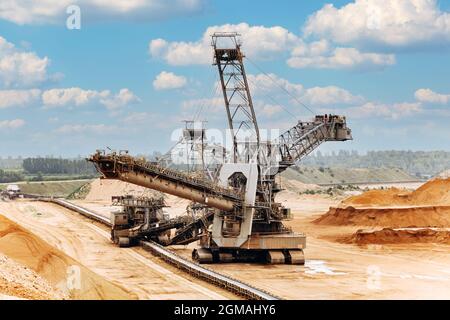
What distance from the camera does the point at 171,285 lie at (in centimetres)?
4831

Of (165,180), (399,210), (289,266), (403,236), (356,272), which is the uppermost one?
(165,180)

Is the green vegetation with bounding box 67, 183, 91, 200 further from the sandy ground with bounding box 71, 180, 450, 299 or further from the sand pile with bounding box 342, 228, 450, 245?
the sand pile with bounding box 342, 228, 450, 245

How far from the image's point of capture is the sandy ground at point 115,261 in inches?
1807

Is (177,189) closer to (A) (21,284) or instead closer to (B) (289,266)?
(B) (289,266)

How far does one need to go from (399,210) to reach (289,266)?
35.6 metres

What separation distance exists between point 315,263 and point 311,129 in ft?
Result: 37.9

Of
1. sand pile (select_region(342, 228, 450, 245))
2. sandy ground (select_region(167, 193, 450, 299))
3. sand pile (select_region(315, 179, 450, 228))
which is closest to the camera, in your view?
sandy ground (select_region(167, 193, 450, 299))

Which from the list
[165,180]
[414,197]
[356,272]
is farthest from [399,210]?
[165,180]

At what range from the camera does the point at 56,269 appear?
4694 centimetres

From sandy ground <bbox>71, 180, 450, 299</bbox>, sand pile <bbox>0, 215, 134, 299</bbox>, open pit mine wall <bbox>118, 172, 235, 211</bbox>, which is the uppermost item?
open pit mine wall <bbox>118, 172, 235, 211</bbox>

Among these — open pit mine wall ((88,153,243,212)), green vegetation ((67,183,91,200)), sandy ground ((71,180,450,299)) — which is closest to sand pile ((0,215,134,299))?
open pit mine wall ((88,153,243,212))

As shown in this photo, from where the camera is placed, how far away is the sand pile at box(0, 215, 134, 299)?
4194cm

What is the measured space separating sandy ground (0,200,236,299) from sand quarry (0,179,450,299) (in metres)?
0.07

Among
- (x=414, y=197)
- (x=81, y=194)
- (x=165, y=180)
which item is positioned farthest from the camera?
(x=81, y=194)
